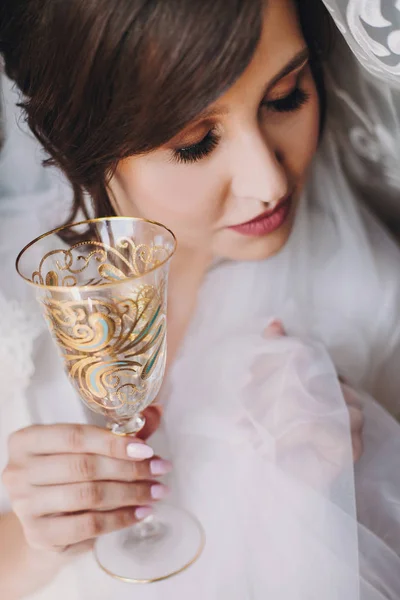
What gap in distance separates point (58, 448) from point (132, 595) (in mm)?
158

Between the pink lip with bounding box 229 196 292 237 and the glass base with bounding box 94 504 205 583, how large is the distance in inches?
12.4

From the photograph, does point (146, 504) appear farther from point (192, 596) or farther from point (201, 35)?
point (201, 35)

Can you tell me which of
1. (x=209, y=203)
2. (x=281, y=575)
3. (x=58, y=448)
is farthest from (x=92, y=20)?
(x=281, y=575)

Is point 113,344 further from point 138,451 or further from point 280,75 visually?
point 280,75

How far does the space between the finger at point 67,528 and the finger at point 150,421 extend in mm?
86

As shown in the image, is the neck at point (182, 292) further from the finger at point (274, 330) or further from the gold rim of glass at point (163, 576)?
the gold rim of glass at point (163, 576)

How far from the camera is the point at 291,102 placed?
2.14 feet

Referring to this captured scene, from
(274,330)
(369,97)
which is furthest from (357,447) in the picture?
(369,97)

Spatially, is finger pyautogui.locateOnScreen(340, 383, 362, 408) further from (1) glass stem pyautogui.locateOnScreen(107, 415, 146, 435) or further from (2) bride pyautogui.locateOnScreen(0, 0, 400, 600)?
(1) glass stem pyautogui.locateOnScreen(107, 415, 146, 435)

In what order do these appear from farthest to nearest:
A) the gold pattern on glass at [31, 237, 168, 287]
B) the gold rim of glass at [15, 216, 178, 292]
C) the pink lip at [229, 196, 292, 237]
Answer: the pink lip at [229, 196, 292, 237] → the gold pattern on glass at [31, 237, 168, 287] → the gold rim of glass at [15, 216, 178, 292]

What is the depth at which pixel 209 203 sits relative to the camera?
2.11 feet

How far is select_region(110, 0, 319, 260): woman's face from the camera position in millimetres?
568

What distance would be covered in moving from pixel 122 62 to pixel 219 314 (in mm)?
353

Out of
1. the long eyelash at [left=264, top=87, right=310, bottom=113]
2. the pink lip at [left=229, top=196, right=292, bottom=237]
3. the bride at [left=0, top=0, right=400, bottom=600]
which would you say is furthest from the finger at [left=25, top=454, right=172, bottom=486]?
the long eyelash at [left=264, top=87, right=310, bottom=113]
